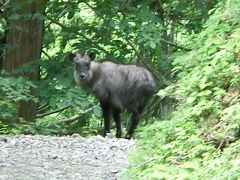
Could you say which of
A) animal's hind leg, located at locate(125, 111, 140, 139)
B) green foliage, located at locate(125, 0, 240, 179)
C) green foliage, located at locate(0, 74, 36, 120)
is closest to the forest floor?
green foliage, located at locate(0, 74, 36, 120)

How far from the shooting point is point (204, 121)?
335 cm

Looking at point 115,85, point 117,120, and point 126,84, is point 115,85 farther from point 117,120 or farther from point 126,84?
point 117,120

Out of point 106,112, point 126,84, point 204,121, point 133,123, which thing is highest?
point 204,121

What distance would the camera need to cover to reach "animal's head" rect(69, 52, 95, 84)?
1068 centimetres

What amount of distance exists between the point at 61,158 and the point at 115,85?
11.1ft

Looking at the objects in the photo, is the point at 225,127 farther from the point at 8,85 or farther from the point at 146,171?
the point at 8,85

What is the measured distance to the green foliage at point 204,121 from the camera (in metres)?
3.08

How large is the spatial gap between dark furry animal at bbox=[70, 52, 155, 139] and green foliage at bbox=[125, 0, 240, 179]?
267 inches

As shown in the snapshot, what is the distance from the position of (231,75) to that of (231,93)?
9cm

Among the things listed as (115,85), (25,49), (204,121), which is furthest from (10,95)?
(204,121)

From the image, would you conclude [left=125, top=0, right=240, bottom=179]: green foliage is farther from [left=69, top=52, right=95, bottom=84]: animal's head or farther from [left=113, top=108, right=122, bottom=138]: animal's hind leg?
[left=113, top=108, right=122, bottom=138]: animal's hind leg

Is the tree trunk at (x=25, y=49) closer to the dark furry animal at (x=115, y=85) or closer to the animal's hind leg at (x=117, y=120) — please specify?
the dark furry animal at (x=115, y=85)

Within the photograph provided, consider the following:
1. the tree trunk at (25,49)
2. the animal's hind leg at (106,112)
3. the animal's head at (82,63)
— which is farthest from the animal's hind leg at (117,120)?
the tree trunk at (25,49)

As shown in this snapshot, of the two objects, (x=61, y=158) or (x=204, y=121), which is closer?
(x=204, y=121)
